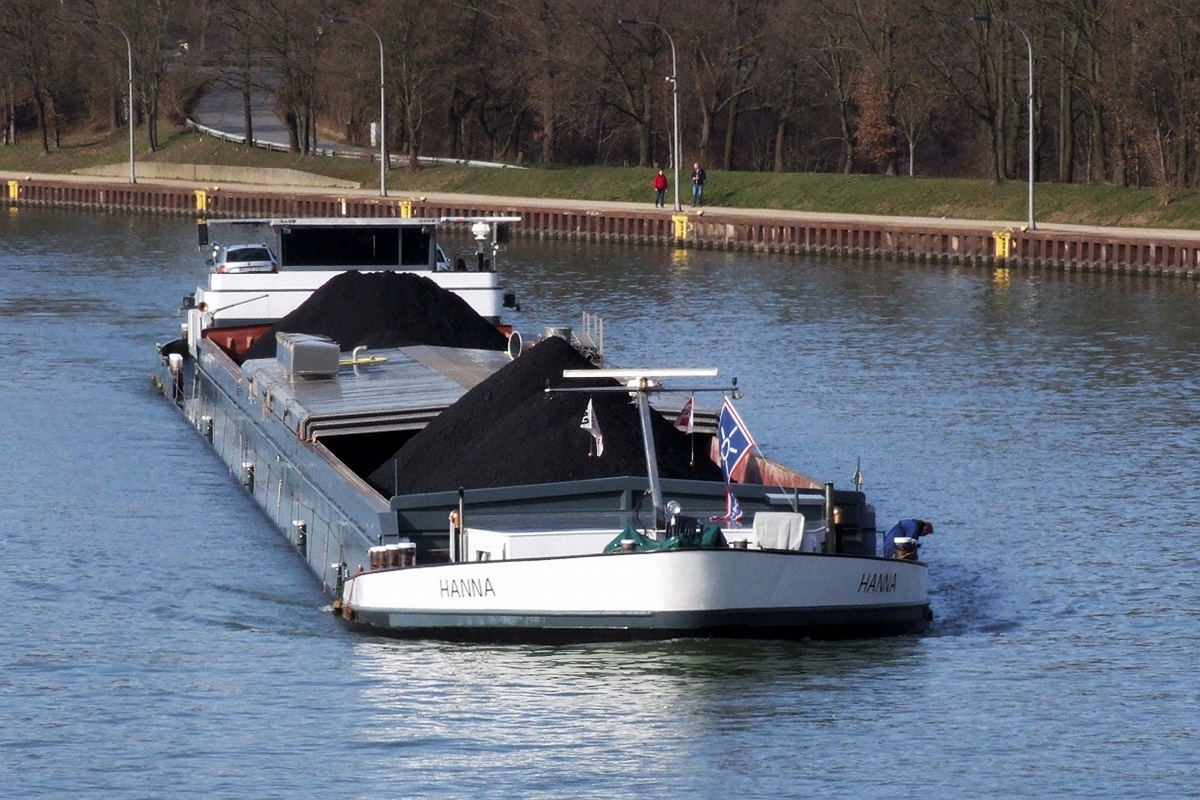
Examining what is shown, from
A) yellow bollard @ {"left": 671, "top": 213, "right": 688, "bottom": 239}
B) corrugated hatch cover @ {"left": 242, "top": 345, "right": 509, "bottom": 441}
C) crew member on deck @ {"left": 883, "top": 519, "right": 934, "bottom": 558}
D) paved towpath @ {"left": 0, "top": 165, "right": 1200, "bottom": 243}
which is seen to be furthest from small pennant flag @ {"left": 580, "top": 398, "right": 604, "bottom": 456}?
yellow bollard @ {"left": 671, "top": 213, "right": 688, "bottom": 239}

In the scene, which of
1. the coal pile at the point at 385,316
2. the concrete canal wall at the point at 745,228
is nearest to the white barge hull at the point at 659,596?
the coal pile at the point at 385,316

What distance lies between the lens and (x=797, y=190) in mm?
80000

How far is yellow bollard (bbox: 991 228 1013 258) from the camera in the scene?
214 ft

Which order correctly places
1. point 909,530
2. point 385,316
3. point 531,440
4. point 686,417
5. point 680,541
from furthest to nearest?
point 385,316
point 686,417
point 531,440
point 909,530
point 680,541

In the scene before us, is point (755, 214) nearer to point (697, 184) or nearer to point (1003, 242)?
point (697, 184)

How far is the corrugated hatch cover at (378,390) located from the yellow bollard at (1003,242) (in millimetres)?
35999

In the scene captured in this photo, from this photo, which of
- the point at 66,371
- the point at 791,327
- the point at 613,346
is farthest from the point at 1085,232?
the point at 66,371

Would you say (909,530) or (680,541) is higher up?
(680,541)

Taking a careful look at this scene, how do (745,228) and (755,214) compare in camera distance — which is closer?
(745,228)

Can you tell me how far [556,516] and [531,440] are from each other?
156 cm

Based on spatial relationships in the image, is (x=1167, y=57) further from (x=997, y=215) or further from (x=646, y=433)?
(x=646, y=433)

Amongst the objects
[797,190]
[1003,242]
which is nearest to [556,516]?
[1003,242]

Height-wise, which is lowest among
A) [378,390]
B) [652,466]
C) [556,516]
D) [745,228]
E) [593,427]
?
[556,516]

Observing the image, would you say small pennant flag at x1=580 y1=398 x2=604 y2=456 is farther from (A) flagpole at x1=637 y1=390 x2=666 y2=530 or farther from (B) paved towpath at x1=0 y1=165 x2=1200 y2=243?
(B) paved towpath at x1=0 y1=165 x2=1200 y2=243
